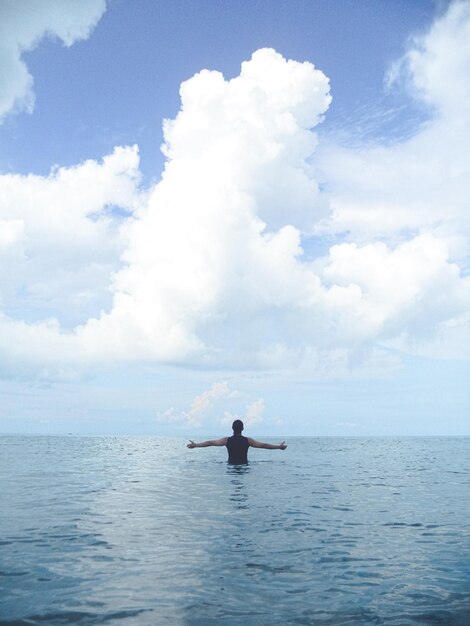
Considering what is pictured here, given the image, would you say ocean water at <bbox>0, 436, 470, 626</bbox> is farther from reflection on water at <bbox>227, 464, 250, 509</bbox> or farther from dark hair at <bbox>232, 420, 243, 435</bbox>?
dark hair at <bbox>232, 420, 243, 435</bbox>

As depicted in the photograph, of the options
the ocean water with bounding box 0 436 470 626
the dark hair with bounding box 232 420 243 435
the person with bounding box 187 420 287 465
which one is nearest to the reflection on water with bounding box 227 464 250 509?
the ocean water with bounding box 0 436 470 626

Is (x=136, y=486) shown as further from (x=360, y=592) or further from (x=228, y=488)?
(x=360, y=592)

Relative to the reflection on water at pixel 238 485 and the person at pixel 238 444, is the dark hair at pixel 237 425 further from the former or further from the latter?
the reflection on water at pixel 238 485

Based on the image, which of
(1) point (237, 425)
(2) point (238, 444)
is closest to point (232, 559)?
(1) point (237, 425)

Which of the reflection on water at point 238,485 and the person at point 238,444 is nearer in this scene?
the reflection on water at point 238,485

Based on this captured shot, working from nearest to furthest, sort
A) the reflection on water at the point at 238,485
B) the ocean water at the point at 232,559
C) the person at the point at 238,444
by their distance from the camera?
the ocean water at the point at 232,559 → the reflection on water at the point at 238,485 → the person at the point at 238,444

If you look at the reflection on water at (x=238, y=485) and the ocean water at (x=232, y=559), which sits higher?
the ocean water at (x=232, y=559)

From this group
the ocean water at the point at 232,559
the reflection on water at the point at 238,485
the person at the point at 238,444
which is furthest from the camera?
the person at the point at 238,444

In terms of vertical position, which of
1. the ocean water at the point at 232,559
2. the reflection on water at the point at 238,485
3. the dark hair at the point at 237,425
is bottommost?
the reflection on water at the point at 238,485

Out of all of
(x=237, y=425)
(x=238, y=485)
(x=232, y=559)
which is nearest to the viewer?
(x=232, y=559)

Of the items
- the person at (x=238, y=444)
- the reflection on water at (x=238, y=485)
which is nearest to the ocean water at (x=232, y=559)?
the reflection on water at (x=238, y=485)

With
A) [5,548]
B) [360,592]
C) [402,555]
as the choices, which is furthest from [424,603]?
[5,548]

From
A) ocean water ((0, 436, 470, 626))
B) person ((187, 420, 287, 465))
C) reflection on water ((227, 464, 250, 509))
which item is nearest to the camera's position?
ocean water ((0, 436, 470, 626))

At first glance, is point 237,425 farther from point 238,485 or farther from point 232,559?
point 232,559
